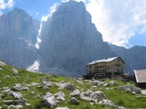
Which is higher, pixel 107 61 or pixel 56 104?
pixel 107 61

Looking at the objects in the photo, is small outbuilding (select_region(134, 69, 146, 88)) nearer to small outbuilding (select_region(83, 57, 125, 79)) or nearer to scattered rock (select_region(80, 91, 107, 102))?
scattered rock (select_region(80, 91, 107, 102))

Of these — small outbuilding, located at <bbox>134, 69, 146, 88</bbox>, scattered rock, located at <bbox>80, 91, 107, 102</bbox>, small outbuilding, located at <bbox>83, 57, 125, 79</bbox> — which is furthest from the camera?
small outbuilding, located at <bbox>83, 57, 125, 79</bbox>

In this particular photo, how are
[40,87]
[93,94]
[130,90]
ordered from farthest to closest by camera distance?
[130,90]
[40,87]
[93,94]

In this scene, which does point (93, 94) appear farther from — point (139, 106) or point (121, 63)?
point (121, 63)

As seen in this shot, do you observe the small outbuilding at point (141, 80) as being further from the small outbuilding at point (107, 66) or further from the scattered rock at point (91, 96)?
the small outbuilding at point (107, 66)

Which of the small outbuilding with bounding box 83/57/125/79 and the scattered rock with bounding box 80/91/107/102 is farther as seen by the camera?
the small outbuilding with bounding box 83/57/125/79

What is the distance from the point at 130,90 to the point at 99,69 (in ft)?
361

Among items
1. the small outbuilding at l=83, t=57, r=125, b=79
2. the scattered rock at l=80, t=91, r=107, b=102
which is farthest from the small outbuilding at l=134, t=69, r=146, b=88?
the small outbuilding at l=83, t=57, r=125, b=79

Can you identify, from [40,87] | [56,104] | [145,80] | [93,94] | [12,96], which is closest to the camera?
[56,104]

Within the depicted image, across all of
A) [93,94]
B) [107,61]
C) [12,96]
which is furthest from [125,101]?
[107,61]

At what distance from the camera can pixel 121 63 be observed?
499ft

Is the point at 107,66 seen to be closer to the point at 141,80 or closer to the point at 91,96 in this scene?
the point at 141,80

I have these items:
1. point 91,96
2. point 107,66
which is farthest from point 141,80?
point 107,66

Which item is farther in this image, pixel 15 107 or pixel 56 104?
pixel 56 104
